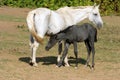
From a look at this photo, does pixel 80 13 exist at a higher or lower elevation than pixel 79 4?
higher

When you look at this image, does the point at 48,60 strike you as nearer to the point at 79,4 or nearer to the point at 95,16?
the point at 95,16

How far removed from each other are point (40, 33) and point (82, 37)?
3.74 ft

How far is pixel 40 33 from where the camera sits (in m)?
11.1

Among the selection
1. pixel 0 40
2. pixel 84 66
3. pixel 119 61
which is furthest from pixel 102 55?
pixel 0 40

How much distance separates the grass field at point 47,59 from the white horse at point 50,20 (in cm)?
73

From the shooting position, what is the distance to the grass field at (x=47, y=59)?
10359 millimetres

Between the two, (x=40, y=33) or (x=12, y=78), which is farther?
(x=40, y=33)

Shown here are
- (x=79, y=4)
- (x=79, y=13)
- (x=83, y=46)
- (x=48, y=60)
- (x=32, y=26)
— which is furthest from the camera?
(x=79, y=4)

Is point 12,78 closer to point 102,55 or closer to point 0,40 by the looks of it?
point 102,55

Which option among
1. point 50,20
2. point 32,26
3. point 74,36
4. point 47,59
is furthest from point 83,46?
point 32,26

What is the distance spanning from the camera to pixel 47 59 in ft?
41.7

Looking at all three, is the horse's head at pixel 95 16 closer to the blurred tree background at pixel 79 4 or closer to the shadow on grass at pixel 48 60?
the shadow on grass at pixel 48 60

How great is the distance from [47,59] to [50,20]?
1749 millimetres

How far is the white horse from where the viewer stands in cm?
1116
